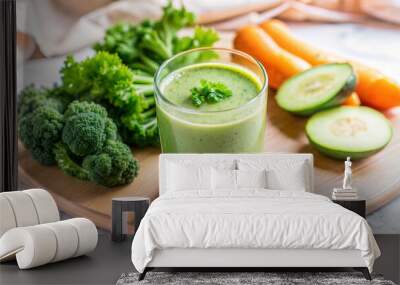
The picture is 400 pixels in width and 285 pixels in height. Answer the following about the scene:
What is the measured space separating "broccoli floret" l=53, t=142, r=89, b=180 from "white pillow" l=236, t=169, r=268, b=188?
1.33 m

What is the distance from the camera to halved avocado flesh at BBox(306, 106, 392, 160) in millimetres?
6508

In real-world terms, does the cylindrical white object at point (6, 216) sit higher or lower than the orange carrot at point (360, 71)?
lower

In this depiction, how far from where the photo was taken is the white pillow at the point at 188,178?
5926mm

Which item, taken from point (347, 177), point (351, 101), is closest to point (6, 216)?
point (347, 177)

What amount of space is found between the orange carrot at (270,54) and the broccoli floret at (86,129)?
1.43 metres

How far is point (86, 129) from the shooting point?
627 centimetres

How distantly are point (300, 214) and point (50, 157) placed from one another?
2.60 meters

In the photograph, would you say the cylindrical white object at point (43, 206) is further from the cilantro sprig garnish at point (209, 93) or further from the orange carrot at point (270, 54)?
the orange carrot at point (270, 54)

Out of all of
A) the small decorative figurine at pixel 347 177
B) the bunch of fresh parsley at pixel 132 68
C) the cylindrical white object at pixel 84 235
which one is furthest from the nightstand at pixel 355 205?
the cylindrical white object at pixel 84 235

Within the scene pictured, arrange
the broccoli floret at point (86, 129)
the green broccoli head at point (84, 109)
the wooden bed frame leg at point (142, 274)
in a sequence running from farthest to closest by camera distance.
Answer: the green broccoli head at point (84, 109) < the broccoli floret at point (86, 129) < the wooden bed frame leg at point (142, 274)

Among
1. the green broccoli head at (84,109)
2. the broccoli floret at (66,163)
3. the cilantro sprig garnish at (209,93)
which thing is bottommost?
the broccoli floret at (66,163)

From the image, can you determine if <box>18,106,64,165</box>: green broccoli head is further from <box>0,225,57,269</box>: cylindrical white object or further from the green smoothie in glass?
<box>0,225,57,269</box>: cylindrical white object

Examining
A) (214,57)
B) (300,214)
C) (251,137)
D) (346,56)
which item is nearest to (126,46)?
(214,57)

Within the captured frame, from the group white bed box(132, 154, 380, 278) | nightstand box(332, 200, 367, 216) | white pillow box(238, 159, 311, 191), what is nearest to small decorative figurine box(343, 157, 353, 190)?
nightstand box(332, 200, 367, 216)
